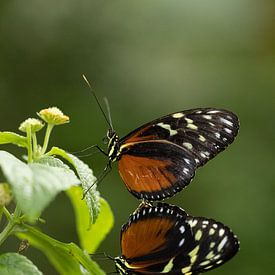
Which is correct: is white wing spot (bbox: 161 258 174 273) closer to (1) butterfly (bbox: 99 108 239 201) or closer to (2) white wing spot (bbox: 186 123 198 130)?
(1) butterfly (bbox: 99 108 239 201)

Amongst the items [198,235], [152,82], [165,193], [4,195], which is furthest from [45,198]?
[152,82]

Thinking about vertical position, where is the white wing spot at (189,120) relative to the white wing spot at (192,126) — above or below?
above

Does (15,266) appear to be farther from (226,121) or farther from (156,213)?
(226,121)

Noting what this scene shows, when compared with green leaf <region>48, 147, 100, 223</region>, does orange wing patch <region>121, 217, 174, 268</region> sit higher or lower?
lower

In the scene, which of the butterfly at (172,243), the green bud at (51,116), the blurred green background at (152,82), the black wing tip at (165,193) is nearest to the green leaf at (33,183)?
the green bud at (51,116)

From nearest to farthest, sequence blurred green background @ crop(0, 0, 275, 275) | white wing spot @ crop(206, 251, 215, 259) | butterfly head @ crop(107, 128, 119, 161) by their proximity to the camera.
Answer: white wing spot @ crop(206, 251, 215, 259)
butterfly head @ crop(107, 128, 119, 161)
blurred green background @ crop(0, 0, 275, 275)

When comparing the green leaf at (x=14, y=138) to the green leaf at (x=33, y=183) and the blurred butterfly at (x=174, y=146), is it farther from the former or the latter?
the blurred butterfly at (x=174, y=146)

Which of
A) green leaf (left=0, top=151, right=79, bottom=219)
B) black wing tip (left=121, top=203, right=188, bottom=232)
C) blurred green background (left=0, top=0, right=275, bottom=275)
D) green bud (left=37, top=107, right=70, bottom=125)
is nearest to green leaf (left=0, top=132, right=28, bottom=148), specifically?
green bud (left=37, top=107, right=70, bottom=125)
